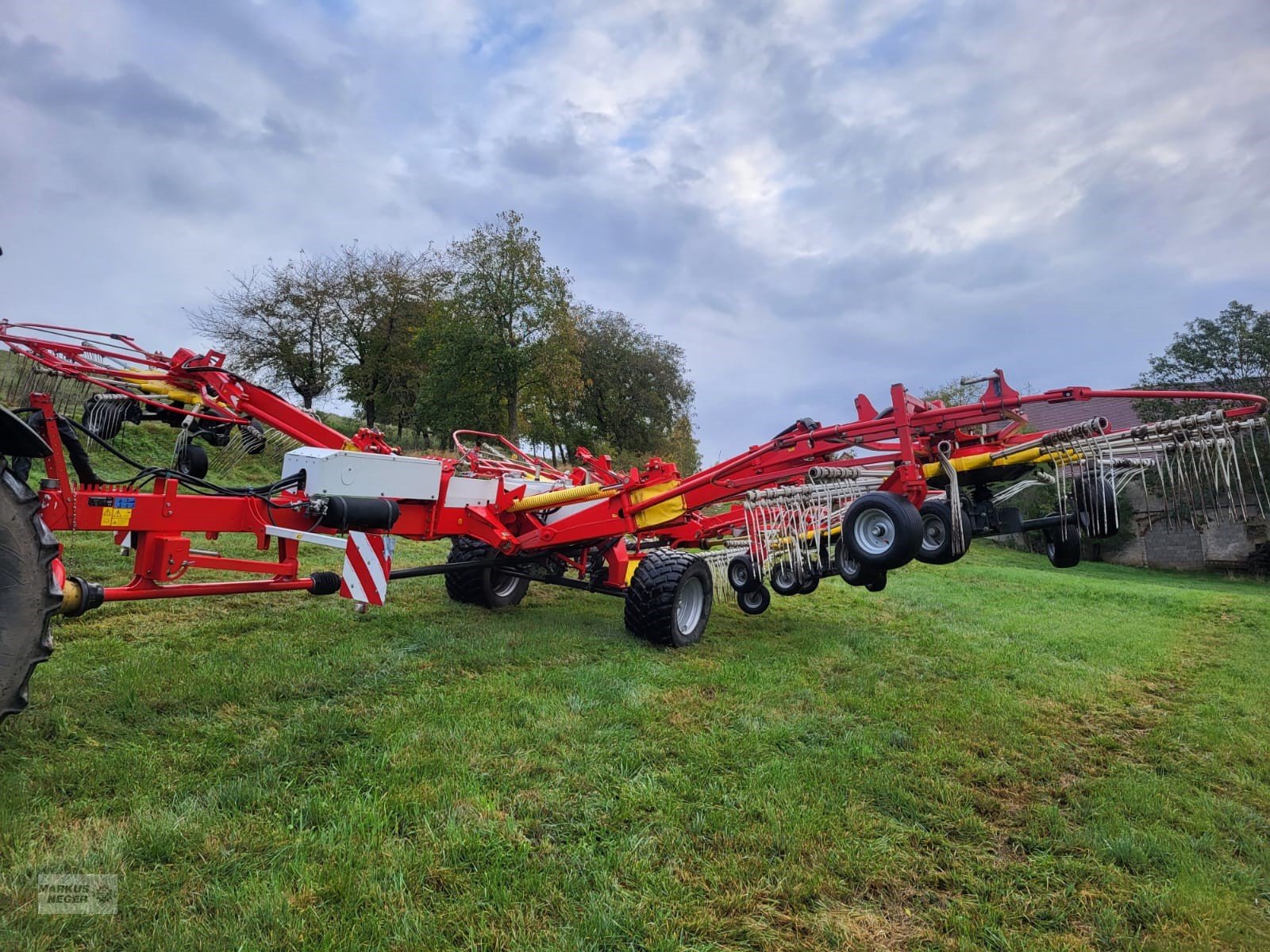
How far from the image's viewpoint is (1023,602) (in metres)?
10.6

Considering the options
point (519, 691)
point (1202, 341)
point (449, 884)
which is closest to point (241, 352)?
point (519, 691)

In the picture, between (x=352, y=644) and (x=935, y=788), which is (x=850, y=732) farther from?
(x=352, y=644)

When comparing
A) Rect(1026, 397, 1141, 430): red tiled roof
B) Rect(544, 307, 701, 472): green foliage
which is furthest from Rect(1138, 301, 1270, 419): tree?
Rect(544, 307, 701, 472): green foliage

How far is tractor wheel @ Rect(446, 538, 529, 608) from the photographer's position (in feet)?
23.0

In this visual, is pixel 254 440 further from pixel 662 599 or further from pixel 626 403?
pixel 626 403

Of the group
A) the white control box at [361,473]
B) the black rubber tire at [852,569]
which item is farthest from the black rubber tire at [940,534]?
the white control box at [361,473]

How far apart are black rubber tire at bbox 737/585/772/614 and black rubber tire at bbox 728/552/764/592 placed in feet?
→ 0.16

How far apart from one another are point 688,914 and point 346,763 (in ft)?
5.84

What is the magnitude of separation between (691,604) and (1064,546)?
3425mm

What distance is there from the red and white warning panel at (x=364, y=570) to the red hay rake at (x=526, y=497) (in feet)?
0.05

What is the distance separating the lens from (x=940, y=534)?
568 centimetres

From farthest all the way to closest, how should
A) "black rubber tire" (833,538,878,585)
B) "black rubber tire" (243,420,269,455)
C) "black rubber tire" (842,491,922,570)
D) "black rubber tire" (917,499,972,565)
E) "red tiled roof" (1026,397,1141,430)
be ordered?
"red tiled roof" (1026,397,1141,430) → "black rubber tire" (917,499,972,565) → "black rubber tire" (243,420,269,455) → "black rubber tire" (833,538,878,585) → "black rubber tire" (842,491,922,570)

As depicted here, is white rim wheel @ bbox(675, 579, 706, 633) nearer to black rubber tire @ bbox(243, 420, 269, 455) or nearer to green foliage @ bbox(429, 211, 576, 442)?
black rubber tire @ bbox(243, 420, 269, 455)

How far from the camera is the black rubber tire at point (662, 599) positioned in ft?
19.3
